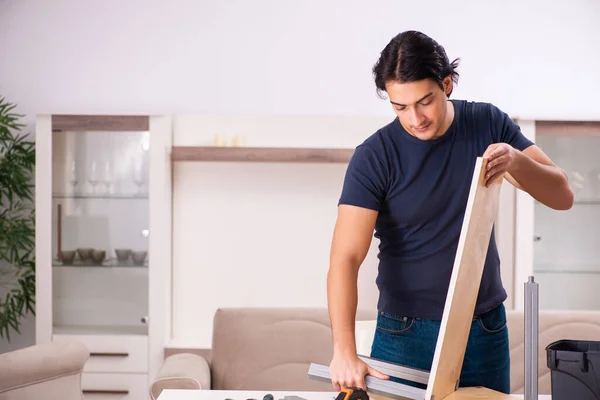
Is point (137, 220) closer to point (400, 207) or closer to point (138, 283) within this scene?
point (138, 283)

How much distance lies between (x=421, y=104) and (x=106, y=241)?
242 cm

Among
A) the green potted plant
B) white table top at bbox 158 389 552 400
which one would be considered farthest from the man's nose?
the green potted plant

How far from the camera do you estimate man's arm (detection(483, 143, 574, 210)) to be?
1.46m

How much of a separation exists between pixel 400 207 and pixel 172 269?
2.32 metres

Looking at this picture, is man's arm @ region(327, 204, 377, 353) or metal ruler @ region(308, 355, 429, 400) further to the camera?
man's arm @ region(327, 204, 377, 353)

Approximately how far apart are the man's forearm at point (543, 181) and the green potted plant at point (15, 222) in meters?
2.91

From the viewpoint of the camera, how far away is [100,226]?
3.71 meters

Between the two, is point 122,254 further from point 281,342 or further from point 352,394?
point 352,394

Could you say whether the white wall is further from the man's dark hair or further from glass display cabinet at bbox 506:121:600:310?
the man's dark hair

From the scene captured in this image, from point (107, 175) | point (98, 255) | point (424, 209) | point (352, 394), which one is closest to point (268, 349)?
point (98, 255)

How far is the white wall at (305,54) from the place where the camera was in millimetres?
3984

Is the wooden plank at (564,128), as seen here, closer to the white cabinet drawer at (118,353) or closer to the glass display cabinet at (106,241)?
the glass display cabinet at (106,241)

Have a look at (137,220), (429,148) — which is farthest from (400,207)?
(137,220)

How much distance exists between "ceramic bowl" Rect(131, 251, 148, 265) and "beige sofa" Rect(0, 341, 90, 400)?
2.83 ft
